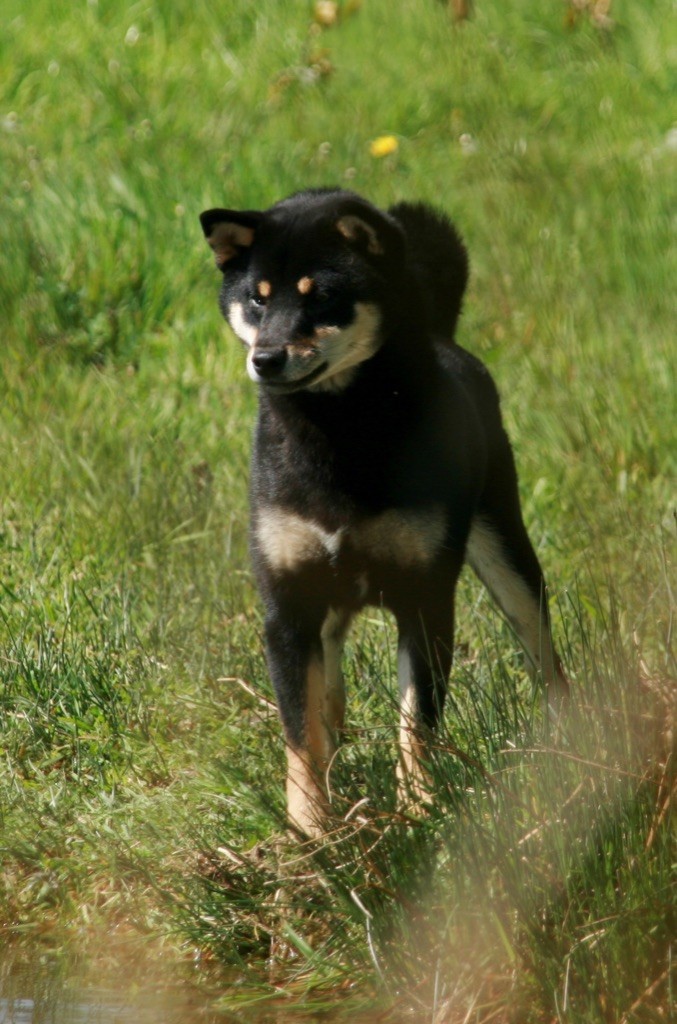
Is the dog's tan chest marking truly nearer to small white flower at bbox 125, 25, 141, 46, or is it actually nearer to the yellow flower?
the yellow flower

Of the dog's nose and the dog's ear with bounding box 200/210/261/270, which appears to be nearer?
the dog's nose

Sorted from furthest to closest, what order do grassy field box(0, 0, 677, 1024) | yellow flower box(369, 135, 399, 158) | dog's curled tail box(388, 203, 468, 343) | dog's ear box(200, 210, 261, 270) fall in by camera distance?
1. yellow flower box(369, 135, 399, 158)
2. dog's curled tail box(388, 203, 468, 343)
3. dog's ear box(200, 210, 261, 270)
4. grassy field box(0, 0, 677, 1024)

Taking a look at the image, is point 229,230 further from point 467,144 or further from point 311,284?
point 467,144

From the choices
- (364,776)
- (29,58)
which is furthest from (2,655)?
(29,58)

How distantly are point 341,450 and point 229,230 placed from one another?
0.63m

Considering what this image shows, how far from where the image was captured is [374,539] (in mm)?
3650

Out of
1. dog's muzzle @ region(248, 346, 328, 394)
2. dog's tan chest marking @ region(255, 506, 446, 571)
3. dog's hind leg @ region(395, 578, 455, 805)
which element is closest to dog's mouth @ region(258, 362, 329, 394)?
dog's muzzle @ region(248, 346, 328, 394)

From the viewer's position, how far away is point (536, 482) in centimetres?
555

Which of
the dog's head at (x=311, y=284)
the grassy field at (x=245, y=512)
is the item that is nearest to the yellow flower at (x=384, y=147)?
the grassy field at (x=245, y=512)

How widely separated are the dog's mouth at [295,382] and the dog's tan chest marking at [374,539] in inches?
11.9

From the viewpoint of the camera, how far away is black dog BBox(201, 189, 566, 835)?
365cm

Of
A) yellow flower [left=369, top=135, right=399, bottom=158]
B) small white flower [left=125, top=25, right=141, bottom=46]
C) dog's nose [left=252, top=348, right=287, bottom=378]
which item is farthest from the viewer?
small white flower [left=125, top=25, right=141, bottom=46]

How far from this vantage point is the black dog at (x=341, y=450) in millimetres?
3654

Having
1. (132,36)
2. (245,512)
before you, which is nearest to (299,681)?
(245,512)
